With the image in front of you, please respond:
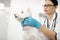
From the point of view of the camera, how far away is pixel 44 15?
156 cm

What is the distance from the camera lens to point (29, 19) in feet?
4.88

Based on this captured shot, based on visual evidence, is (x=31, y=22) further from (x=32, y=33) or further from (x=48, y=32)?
(x=48, y=32)

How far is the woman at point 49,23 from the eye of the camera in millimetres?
1489

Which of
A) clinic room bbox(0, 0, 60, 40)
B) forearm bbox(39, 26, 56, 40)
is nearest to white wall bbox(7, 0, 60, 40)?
clinic room bbox(0, 0, 60, 40)

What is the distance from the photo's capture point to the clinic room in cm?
149

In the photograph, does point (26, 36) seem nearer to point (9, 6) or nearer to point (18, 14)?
point (18, 14)

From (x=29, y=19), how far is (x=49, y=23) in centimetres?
30

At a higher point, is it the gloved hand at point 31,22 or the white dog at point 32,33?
the gloved hand at point 31,22

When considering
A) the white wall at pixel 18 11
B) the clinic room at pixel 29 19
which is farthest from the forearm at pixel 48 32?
the white wall at pixel 18 11

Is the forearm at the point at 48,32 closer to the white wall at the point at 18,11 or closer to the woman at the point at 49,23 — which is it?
the woman at the point at 49,23

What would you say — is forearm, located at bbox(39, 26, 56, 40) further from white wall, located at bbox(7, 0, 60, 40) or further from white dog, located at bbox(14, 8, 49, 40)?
white wall, located at bbox(7, 0, 60, 40)

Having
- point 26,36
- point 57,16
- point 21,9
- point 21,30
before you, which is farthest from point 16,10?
point 57,16

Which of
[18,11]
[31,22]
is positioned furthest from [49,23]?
[18,11]

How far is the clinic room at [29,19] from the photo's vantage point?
1.49 m
